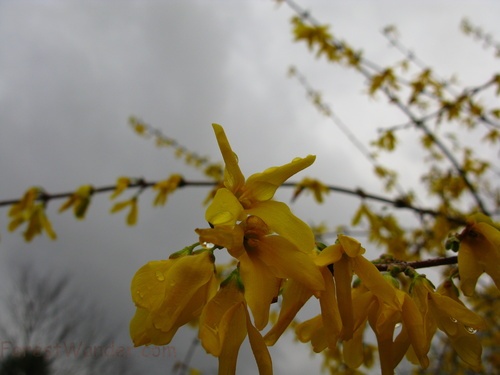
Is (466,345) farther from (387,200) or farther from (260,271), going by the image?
(387,200)

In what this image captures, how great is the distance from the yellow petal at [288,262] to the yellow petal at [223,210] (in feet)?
0.29

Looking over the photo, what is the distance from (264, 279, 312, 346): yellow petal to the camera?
684mm

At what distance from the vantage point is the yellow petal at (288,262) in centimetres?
61

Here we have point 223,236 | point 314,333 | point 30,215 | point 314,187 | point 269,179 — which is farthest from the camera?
point 314,187

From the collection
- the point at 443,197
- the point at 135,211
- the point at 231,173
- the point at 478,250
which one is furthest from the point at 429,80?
the point at 231,173

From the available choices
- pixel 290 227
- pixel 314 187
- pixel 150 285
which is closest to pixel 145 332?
pixel 150 285

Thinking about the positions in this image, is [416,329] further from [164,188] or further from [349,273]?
[164,188]

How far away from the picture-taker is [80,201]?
2.61 meters

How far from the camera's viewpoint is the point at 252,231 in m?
0.65

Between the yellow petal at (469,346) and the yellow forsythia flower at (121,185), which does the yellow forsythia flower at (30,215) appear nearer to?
the yellow forsythia flower at (121,185)

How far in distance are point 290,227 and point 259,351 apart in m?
0.22

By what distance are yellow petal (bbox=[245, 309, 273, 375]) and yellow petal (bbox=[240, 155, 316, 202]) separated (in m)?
0.22

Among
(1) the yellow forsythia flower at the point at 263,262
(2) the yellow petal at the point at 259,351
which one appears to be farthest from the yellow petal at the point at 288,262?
(2) the yellow petal at the point at 259,351

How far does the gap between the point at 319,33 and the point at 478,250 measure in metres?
3.66
